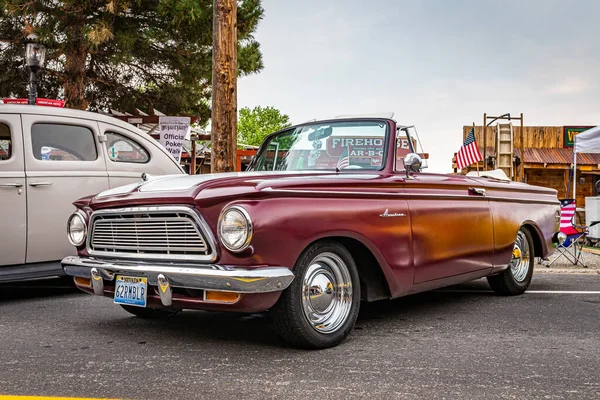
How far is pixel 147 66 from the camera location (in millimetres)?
18594

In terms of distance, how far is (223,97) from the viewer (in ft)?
29.5

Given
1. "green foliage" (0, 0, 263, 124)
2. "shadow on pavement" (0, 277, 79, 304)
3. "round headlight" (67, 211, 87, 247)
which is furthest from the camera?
"green foliage" (0, 0, 263, 124)

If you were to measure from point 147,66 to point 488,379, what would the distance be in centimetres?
1660

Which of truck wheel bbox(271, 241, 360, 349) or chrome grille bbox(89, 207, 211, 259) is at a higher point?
chrome grille bbox(89, 207, 211, 259)

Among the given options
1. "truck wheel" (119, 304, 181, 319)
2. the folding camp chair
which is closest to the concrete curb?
the folding camp chair

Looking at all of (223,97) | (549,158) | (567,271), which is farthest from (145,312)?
(549,158)

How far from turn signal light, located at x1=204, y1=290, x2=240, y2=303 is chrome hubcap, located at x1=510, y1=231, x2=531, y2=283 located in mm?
3676

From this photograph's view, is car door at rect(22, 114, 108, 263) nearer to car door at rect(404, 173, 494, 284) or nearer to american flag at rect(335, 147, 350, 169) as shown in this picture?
american flag at rect(335, 147, 350, 169)

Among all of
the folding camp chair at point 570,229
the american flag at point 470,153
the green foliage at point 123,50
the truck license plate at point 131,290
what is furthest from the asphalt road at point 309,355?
the american flag at point 470,153

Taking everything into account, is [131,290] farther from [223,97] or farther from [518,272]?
[223,97]

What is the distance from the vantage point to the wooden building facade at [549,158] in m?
24.8

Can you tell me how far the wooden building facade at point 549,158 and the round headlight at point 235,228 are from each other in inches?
827

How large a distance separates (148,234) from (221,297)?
733 mm

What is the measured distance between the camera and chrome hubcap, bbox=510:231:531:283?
21.8ft
